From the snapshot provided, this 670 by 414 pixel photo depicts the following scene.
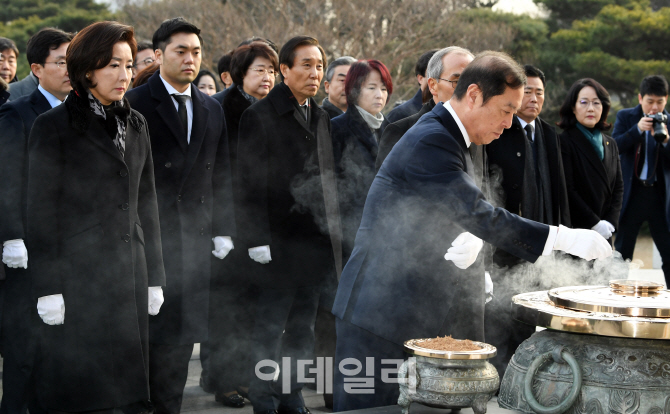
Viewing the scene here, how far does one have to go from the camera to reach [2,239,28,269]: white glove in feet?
12.1

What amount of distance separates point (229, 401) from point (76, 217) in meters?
1.80

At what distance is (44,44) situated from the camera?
4.21m

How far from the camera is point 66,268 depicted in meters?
3.08

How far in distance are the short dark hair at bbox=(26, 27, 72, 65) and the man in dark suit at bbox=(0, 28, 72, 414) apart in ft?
1.13

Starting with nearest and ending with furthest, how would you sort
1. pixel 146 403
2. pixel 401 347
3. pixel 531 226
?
1. pixel 531 226
2. pixel 401 347
3. pixel 146 403

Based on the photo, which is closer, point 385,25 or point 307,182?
point 307,182

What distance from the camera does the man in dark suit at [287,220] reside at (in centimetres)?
419

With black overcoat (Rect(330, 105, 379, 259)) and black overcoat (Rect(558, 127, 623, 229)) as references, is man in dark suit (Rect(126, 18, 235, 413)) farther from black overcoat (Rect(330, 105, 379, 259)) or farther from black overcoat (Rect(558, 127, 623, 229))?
black overcoat (Rect(558, 127, 623, 229))

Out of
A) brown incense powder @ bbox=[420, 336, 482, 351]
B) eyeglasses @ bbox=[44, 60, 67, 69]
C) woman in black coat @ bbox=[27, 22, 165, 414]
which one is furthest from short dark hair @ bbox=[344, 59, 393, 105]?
brown incense powder @ bbox=[420, 336, 482, 351]

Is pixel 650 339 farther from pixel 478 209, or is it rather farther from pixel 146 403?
pixel 146 403

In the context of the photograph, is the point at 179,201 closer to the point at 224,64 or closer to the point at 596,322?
the point at 596,322

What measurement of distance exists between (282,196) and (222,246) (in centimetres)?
47

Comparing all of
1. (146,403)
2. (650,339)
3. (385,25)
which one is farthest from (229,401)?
(385,25)

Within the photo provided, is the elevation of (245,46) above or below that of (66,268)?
above
